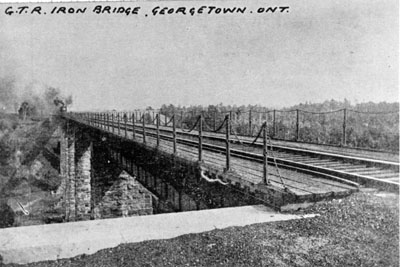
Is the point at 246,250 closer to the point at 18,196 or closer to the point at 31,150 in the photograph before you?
the point at 18,196

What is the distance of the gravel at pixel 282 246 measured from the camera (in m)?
3.52

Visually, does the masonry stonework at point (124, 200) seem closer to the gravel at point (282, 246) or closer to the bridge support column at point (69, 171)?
the bridge support column at point (69, 171)

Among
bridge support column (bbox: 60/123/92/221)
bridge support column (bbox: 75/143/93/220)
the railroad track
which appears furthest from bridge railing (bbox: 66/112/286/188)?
bridge support column (bbox: 60/123/92/221)

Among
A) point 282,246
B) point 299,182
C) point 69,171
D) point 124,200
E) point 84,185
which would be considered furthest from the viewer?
point 69,171

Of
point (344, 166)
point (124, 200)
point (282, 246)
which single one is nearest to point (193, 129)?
point (124, 200)

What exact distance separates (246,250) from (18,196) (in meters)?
28.5

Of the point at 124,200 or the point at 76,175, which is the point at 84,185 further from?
the point at 124,200

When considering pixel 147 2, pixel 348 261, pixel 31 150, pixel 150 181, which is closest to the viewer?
pixel 348 261

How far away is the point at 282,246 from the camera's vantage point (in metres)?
3.76

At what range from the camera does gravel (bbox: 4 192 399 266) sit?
3516 millimetres

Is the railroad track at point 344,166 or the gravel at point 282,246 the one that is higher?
the railroad track at point 344,166

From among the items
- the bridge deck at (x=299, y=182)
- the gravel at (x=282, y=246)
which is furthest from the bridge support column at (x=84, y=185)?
the gravel at (x=282, y=246)

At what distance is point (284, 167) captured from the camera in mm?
7582

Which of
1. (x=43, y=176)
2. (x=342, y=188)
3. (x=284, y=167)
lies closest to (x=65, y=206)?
(x=43, y=176)
